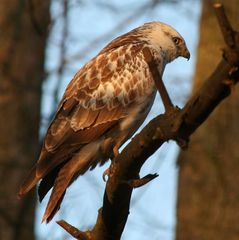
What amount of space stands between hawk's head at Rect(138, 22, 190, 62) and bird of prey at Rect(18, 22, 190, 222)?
1.2 inches

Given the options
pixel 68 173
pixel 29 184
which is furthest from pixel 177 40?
pixel 29 184

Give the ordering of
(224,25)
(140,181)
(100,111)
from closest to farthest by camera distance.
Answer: (224,25), (140,181), (100,111)

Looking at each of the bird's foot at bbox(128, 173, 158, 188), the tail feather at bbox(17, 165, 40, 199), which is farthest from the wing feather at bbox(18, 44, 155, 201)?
the bird's foot at bbox(128, 173, 158, 188)

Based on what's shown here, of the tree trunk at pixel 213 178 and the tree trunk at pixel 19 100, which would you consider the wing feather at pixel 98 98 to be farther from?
the tree trunk at pixel 19 100

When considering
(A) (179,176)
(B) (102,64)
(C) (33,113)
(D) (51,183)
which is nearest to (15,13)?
(C) (33,113)

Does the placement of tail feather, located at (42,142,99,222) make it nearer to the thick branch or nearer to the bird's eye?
the thick branch

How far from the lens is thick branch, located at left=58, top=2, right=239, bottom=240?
3926mm

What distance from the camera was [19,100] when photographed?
9398 mm

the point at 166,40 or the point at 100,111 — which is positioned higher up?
the point at 166,40

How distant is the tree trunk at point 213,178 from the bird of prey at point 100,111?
1584mm

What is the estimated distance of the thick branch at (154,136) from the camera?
393 cm

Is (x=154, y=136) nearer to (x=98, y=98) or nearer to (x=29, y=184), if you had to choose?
(x=29, y=184)

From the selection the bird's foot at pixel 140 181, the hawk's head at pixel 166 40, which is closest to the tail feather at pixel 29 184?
the bird's foot at pixel 140 181

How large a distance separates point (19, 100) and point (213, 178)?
2387mm
